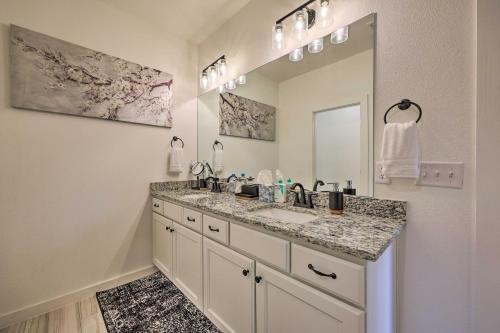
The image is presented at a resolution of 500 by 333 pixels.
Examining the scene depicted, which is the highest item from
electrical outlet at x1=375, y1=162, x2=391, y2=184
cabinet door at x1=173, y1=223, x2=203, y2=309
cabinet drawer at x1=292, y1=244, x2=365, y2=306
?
electrical outlet at x1=375, y1=162, x2=391, y2=184

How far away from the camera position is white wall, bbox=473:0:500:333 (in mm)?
825

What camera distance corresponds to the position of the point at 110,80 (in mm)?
1865

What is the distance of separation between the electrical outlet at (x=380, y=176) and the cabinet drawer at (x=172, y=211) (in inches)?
54.1

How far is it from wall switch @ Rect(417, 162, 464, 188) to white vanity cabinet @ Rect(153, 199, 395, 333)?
1.19 feet

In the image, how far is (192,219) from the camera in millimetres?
1539

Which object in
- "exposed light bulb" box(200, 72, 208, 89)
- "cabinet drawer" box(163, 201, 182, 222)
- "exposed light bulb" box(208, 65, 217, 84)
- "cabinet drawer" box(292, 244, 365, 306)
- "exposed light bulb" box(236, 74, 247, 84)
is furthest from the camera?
"exposed light bulb" box(200, 72, 208, 89)

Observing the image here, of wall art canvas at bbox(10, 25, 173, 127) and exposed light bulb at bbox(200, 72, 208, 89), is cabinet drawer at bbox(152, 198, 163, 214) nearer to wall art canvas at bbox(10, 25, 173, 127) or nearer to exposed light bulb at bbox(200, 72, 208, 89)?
wall art canvas at bbox(10, 25, 173, 127)

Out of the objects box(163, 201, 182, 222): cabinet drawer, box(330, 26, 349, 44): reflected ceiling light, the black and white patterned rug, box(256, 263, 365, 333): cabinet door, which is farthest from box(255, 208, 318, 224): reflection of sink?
box(330, 26, 349, 44): reflected ceiling light

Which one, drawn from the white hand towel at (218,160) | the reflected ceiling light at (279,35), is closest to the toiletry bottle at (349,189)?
the reflected ceiling light at (279,35)

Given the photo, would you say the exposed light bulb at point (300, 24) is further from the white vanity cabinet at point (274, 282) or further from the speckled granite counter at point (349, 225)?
the white vanity cabinet at point (274, 282)

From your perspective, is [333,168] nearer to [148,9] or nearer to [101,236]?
[101,236]

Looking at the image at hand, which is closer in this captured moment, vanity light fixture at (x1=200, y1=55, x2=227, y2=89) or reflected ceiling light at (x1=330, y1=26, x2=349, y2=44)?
reflected ceiling light at (x1=330, y1=26, x2=349, y2=44)

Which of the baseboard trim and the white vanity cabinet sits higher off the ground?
the white vanity cabinet

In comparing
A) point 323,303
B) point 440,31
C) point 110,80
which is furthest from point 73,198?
point 440,31
